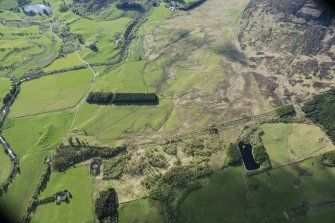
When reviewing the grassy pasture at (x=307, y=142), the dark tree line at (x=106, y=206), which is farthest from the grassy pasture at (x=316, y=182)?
the dark tree line at (x=106, y=206)

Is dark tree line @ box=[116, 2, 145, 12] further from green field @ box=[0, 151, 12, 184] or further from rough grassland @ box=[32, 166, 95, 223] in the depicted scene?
rough grassland @ box=[32, 166, 95, 223]

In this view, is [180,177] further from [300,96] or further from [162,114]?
[300,96]

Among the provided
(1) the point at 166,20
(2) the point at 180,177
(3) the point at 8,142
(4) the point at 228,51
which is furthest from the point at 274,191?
(1) the point at 166,20

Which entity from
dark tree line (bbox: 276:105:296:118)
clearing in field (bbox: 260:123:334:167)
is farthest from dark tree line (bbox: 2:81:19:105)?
dark tree line (bbox: 276:105:296:118)

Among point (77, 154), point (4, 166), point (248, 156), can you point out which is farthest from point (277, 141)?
point (4, 166)

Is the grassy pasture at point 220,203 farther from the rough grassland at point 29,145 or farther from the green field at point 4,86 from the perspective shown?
the green field at point 4,86

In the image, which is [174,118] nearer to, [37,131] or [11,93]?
[37,131]

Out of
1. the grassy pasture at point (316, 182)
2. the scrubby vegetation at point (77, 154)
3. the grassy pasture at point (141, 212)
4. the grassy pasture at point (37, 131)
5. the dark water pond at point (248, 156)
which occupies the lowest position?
the grassy pasture at point (37, 131)
